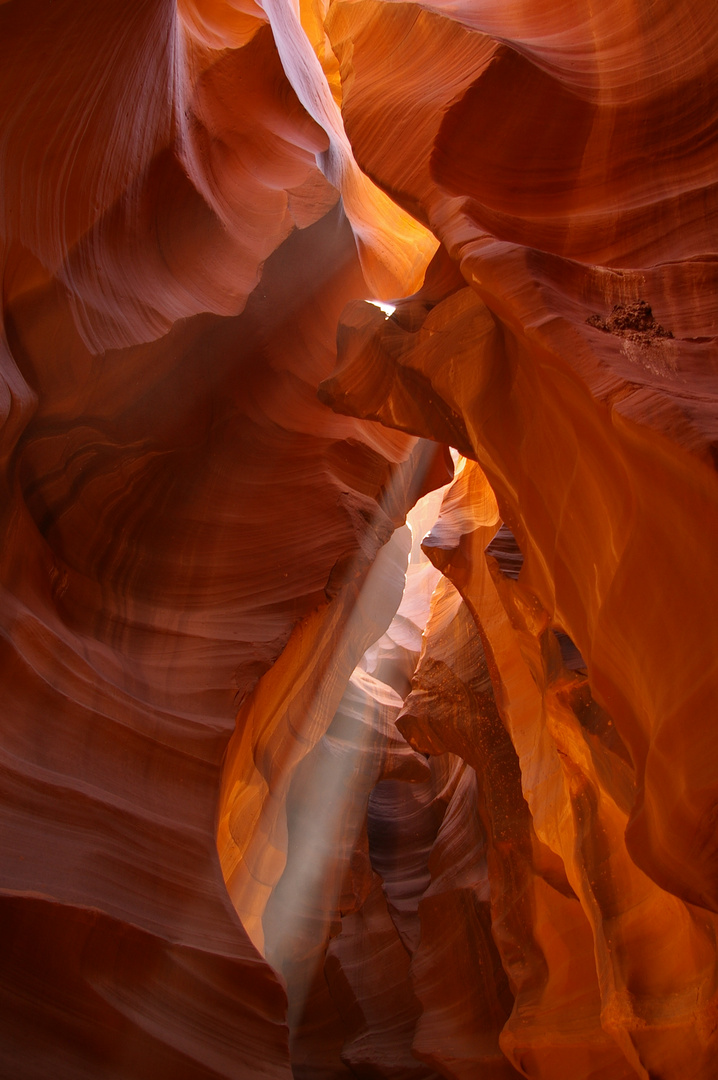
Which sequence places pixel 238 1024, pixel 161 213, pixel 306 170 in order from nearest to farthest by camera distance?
pixel 238 1024 → pixel 161 213 → pixel 306 170

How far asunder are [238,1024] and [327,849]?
477cm

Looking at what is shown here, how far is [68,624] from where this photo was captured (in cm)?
463

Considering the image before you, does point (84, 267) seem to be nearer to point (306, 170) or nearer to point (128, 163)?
point (128, 163)

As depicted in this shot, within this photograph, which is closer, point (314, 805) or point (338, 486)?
point (338, 486)

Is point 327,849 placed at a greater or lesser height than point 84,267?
lesser

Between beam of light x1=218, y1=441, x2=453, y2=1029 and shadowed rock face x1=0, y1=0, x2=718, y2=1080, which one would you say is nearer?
shadowed rock face x1=0, y1=0, x2=718, y2=1080

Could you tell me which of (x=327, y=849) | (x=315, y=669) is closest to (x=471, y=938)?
(x=327, y=849)

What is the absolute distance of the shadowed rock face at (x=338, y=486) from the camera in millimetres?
2789

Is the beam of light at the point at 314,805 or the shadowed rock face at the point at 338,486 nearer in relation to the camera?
the shadowed rock face at the point at 338,486

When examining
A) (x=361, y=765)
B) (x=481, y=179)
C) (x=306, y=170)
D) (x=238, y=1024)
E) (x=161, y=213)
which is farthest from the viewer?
(x=361, y=765)

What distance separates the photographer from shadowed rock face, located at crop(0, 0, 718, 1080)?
279 centimetres

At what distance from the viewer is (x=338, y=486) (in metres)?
5.99

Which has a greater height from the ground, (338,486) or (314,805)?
(338,486)

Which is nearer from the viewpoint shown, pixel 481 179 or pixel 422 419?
pixel 481 179
